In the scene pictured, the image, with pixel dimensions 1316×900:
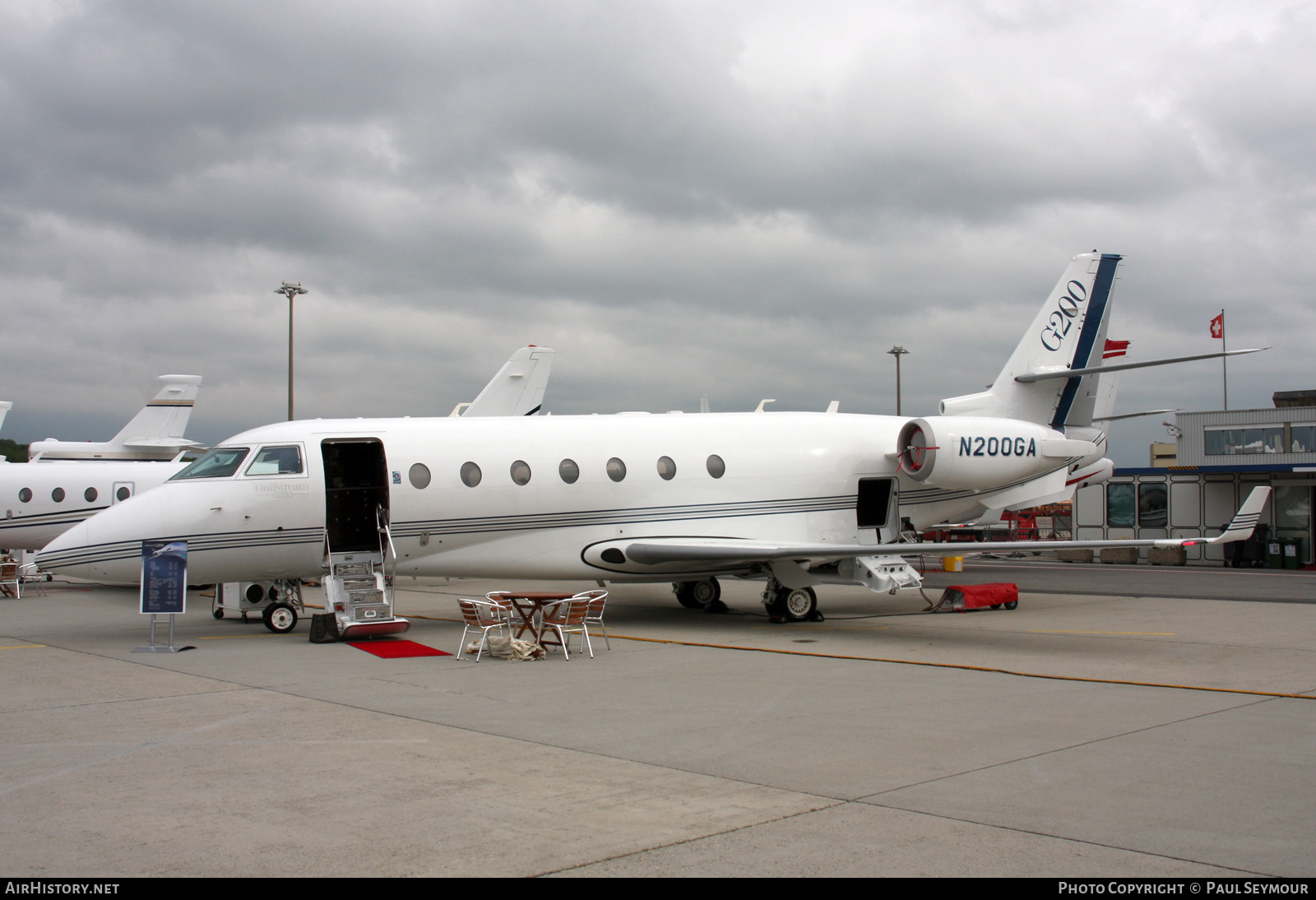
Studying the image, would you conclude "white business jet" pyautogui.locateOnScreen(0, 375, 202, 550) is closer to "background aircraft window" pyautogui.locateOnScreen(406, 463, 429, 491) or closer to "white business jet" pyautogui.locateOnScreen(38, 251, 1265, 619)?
"white business jet" pyautogui.locateOnScreen(38, 251, 1265, 619)

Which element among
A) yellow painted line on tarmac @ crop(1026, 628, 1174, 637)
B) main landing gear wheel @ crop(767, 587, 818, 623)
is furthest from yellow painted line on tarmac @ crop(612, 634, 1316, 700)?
yellow painted line on tarmac @ crop(1026, 628, 1174, 637)

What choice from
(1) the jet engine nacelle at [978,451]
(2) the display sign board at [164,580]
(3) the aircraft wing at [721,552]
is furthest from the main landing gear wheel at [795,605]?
(2) the display sign board at [164,580]

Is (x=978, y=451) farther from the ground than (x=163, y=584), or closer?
farther from the ground

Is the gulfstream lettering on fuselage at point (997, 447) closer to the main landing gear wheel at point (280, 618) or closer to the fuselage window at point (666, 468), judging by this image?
the fuselage window at point (666, 468)

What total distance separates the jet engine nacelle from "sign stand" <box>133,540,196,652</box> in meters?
12.3

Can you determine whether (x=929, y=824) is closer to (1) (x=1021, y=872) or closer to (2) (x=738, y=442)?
(1) (x=1021, y=872)

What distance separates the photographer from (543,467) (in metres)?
16.9

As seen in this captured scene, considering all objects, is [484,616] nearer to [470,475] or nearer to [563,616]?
[563,616]

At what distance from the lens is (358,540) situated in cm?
1681

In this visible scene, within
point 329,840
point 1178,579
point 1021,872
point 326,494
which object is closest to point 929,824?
point 1021,872

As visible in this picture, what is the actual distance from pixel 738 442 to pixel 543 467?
12.1ft

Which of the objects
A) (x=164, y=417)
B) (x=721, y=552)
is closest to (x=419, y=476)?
(x=721, y=552)

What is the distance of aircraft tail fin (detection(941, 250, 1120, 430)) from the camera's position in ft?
68.5

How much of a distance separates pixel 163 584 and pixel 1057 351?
16803 mm
